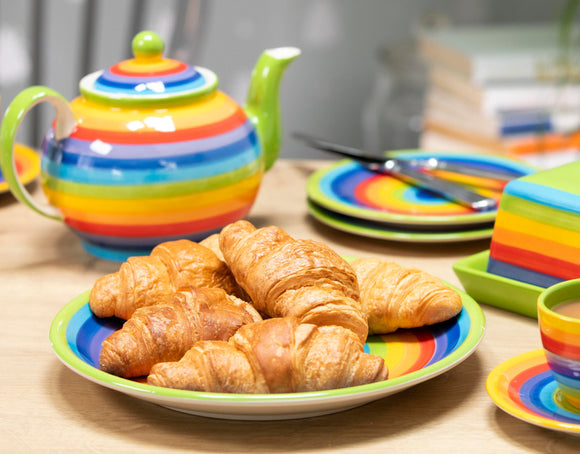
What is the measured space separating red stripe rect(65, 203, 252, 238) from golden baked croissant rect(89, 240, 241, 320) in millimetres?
127

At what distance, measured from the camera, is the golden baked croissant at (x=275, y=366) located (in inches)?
20.9

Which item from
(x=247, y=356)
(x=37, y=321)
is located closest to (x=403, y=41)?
(x=37, y=321)

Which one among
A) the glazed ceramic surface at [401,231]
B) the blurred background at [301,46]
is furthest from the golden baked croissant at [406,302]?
the blurred background at [301,46]

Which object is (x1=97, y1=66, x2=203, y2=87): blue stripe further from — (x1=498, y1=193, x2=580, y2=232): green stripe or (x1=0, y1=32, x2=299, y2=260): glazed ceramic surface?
(x1=498, y1=193, x2=580, y2=232): green stripe

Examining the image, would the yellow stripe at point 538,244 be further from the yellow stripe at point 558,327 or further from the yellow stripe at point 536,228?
the yellow stripe at point 558,327

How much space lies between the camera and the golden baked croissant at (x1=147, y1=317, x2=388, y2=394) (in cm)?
53

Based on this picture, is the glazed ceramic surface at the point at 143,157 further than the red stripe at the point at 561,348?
Yes

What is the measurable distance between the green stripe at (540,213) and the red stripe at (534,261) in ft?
0.09

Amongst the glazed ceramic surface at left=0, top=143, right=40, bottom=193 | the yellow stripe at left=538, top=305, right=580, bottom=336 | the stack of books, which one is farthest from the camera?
the stack of books

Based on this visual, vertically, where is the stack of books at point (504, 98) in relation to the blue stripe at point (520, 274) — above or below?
below

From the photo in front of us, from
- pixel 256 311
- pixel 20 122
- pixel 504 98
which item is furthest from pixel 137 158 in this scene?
pixel 504 98

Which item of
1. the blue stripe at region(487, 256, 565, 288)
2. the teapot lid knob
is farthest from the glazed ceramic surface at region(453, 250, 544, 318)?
the teapot lid knob

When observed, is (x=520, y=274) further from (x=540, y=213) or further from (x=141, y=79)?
(x=141, y=79)

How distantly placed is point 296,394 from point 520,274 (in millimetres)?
279
